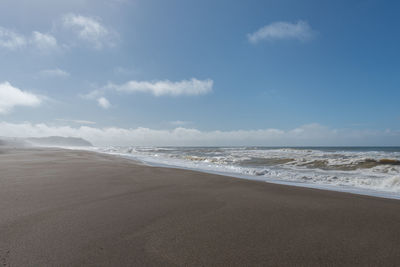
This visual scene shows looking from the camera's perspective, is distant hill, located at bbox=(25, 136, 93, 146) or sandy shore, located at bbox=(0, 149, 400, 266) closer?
sandy shore, located at bbox=(0, 149, 400, 266)

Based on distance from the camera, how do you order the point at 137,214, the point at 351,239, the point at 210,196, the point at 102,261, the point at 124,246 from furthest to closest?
the point at 210,196 → the point at 137,214 → the point at 351,239 → the point at 124,246 → the point at 102,261

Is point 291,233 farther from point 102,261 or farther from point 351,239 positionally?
point 102,261

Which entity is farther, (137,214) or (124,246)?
(137,214)

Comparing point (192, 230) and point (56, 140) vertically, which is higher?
point (56, 140)

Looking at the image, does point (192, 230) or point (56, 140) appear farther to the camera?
point (56, 140)

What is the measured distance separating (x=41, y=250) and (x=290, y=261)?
238cm

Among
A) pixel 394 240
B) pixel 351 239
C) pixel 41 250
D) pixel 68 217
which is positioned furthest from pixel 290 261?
pixel 68 217

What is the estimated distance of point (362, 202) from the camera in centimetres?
418

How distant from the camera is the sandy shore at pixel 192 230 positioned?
2045mm

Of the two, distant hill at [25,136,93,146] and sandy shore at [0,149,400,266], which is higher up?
distant hill at [25,136,93,146]

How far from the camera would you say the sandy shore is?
6.71 feet

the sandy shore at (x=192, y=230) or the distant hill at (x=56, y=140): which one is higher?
the distant hill at (x=56, y=140)

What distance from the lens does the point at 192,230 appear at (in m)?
2.70

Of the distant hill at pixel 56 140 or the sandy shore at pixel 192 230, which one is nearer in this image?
the sandy shore at pixel 192 230
